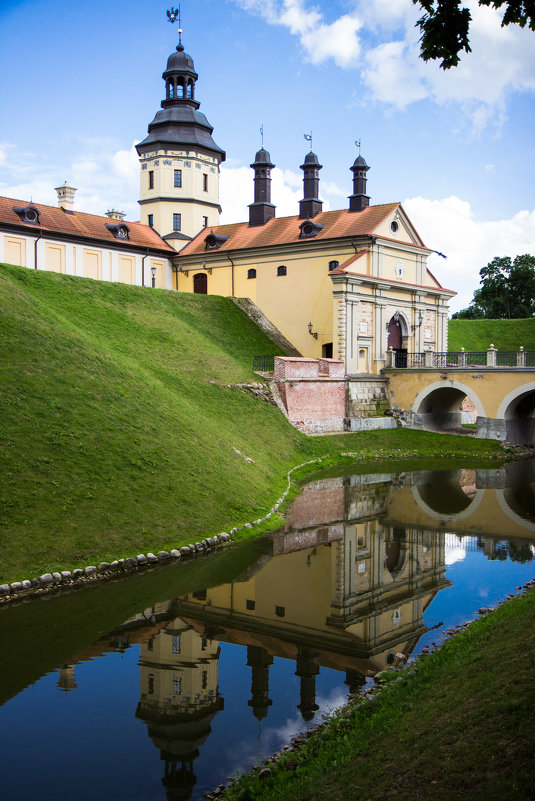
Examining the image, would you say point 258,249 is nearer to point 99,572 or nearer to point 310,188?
point 310,188

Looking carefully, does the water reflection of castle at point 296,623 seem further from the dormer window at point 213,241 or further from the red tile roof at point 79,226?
the dormer window at point 213,241

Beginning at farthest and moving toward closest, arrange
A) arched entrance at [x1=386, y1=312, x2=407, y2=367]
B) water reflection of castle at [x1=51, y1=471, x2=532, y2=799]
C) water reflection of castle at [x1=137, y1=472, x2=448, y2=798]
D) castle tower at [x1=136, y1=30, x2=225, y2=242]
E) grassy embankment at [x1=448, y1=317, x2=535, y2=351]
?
grassy embankment at [x1=448, y1=317, x2=535, y2=351] → castle tower at [x1=136, y1=30, x2=225, y2=242] → arched entrance at [x1=386, y1=312, x2=407, y2=367] → water reflection of castle at [x1=51, y1=471, x2=532, y2=799] → water reflection of castle at [x1=137, y1=472, x2=448, y2=798]

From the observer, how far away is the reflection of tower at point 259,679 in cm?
1137

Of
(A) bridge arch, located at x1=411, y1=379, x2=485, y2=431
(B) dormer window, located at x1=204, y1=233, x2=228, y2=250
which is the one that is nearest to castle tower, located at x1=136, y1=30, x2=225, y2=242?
(B) dormer window, located at x1=204, y1=233, x2=228, y2=250

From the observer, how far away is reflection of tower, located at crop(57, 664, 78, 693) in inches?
468

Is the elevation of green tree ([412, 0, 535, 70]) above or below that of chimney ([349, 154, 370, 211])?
below

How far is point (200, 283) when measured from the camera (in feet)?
170

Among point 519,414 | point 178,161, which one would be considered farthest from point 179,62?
point 519,414

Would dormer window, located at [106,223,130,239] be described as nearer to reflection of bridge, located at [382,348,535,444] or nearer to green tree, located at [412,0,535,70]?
reflection of bridge, located at [382,348,535,444]

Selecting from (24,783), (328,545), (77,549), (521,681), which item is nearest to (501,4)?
(521,681)

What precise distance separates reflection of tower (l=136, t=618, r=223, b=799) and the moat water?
1.2 inches

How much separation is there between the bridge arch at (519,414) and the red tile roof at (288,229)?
1309 cm

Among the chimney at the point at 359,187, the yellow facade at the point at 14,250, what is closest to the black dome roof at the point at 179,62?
the chimney at the point at 359,187

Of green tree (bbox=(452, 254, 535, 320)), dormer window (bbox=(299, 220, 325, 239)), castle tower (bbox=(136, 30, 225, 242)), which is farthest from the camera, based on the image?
green tree (bbox=(452, 254, 535, 320))
